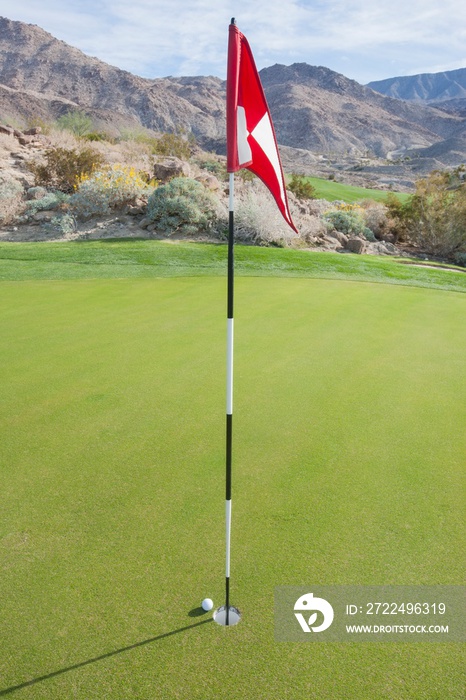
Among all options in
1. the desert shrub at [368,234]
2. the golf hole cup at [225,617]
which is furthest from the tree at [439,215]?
the golf hole cup at [225,617]

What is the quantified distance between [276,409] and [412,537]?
1882 mm

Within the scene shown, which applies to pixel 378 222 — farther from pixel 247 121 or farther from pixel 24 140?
pixel 247 121

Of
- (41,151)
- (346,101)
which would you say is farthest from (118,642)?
(346,101)

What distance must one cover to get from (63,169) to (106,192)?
3599 millimetres

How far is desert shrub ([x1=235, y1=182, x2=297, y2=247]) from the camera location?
54.8 ft

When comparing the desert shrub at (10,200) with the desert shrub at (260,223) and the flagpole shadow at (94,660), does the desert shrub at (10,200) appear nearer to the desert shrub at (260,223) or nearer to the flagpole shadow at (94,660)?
the desert shrub at (260,223)

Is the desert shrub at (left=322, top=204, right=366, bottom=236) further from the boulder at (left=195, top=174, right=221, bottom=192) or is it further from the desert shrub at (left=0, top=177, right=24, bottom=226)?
the desert shrub at (left=0, top=177, right=24, bottom=226)

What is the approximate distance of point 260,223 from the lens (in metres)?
16.7

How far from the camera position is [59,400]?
4836mm

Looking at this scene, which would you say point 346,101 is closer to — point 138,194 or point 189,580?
point 138,194

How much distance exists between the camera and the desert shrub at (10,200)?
17.8 m

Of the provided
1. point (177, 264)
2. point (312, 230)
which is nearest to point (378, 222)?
point (312, 230)

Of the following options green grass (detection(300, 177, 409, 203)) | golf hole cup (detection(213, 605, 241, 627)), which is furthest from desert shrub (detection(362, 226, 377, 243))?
golf hole cup (detection(213, 605, 241, 627))

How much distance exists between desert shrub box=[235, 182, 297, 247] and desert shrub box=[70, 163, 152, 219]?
3736mm
